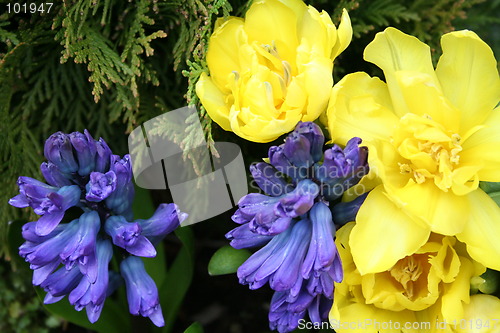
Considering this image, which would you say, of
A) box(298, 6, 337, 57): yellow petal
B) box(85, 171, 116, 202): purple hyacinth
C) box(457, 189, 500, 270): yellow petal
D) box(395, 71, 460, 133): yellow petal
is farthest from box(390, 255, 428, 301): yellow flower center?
box(85, 171, 116, 202): purple hyacinth

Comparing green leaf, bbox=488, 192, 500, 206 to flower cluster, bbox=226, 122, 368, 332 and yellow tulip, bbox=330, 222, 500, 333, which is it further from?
flower cluster, bbox=226, 122, 368, 332

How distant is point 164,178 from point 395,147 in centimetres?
50

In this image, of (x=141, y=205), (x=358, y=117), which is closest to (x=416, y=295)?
(x=358, y=117)

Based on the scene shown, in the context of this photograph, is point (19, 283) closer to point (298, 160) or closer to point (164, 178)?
point (164, 178)

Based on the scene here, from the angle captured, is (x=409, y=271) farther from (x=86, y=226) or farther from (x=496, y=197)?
(x=86, y=226)

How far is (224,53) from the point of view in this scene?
0.94 m

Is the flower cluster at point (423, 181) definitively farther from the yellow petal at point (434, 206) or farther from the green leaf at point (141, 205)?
the green leaf at point (141, 205)

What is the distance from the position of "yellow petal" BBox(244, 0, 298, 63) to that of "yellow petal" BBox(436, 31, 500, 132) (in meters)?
0.23

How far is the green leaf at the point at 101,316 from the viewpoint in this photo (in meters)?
1.08

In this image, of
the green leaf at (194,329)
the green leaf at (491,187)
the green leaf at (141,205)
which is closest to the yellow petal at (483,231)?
the green leaf at (491,187)

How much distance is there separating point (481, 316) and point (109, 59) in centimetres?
75

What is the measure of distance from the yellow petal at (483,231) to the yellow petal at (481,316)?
125mm

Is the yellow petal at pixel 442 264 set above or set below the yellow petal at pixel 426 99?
below

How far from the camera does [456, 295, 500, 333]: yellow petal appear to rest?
86 centimetres
